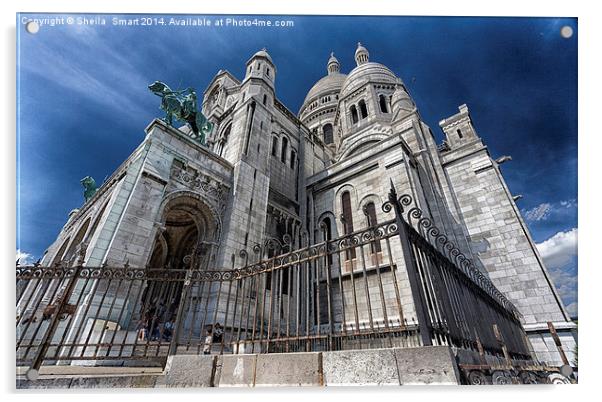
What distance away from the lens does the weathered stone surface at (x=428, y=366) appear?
89.0 inches

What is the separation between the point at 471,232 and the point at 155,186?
1226 cm

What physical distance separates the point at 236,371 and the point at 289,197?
40.4 ft

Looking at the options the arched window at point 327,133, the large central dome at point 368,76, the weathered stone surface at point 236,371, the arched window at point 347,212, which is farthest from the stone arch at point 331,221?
the arched window at point 327,133

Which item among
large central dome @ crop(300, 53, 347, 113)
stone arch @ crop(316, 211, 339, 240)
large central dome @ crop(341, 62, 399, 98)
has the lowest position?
stone arch @ crop(316, 211, 339, 240)

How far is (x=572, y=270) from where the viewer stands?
167 inches

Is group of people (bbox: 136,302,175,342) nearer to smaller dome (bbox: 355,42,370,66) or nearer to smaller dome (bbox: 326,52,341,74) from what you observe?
smaller dome (bbox: 355,42,370,66)

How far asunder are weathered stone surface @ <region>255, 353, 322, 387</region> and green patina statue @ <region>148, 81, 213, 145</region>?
9.71m

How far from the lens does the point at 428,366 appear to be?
231 cm

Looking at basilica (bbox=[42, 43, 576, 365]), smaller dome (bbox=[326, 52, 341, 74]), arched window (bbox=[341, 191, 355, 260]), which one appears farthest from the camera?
smaller dome (bbox=[326, 52, 341, 74])

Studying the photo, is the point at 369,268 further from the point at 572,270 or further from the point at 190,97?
the point at 190,97

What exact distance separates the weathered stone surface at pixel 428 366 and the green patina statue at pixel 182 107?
10597 millimetres

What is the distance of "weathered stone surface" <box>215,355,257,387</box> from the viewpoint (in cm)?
318

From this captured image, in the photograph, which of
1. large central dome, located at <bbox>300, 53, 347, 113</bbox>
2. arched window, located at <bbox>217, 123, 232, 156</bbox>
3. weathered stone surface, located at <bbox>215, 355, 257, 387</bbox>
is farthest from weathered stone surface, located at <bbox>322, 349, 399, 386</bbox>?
large central dome, located at <bbox>300, 53, 347, 113</bbox>
